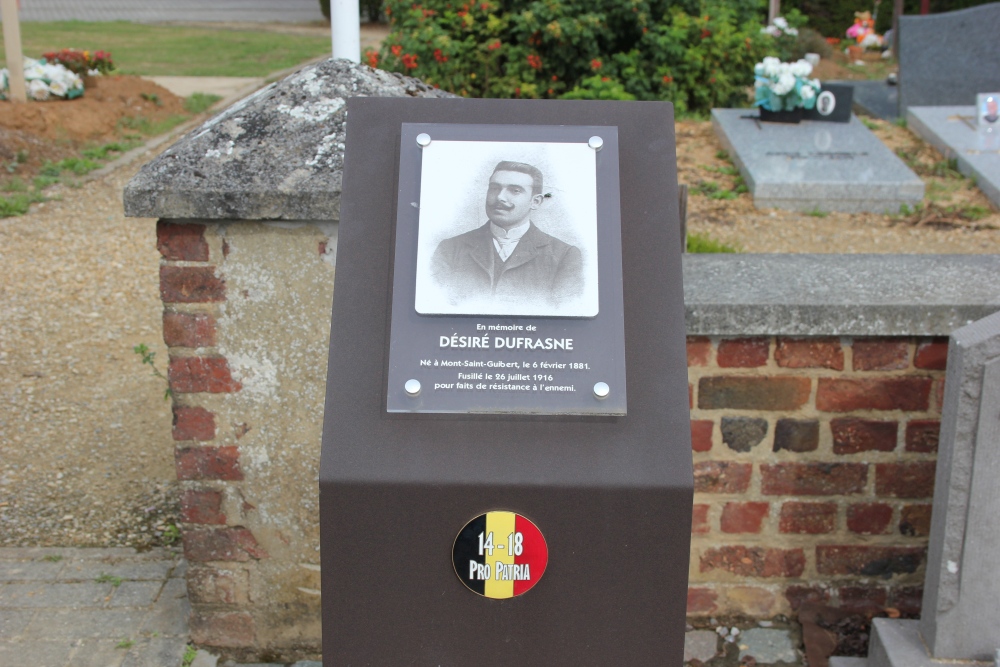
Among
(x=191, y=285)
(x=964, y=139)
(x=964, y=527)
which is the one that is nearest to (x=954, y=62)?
(x=964, y=139)

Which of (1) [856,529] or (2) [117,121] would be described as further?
(2) [117,121]

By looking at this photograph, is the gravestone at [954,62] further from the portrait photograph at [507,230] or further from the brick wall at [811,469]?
the portrait photograph at [507,230]

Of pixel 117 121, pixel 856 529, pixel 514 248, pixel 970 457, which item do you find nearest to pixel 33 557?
pixel 514 248

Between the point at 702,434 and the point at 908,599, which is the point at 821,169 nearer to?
the point at 908,599

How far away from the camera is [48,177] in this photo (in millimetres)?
7176

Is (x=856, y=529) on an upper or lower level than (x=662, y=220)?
lower

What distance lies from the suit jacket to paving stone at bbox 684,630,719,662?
132 centimetres

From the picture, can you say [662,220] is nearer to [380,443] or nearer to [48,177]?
[380,443]

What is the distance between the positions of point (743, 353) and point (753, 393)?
111 millimetres

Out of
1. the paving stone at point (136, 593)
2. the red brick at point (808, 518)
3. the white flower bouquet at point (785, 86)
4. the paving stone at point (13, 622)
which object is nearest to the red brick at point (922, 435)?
the red brick at point (808, 518)

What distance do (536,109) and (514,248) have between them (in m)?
0.29

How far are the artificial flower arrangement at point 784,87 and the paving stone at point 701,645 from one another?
5.60 m

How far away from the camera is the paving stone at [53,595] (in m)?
2.74

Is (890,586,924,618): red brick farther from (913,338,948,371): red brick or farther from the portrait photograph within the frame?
the portrait photograph
